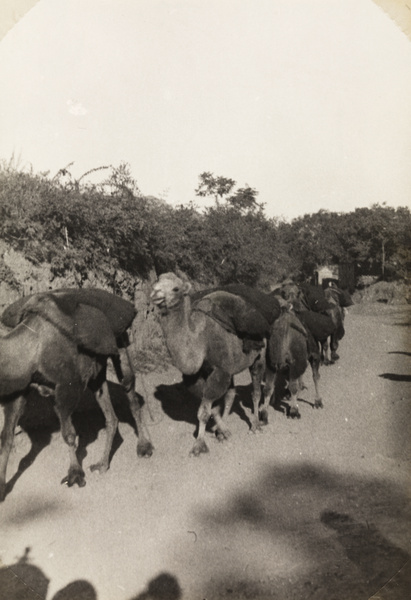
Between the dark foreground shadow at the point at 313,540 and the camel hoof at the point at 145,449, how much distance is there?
153cm

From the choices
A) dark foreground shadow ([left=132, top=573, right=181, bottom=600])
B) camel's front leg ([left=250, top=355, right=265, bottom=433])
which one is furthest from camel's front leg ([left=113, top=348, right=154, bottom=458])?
dark foreground shadow ([left=132, top=573, right=181, bottom=600])

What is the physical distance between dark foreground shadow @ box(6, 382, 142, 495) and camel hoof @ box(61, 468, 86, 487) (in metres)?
0.22

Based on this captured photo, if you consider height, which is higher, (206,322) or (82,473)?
(206,322)

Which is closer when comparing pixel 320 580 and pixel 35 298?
pixel 320 580

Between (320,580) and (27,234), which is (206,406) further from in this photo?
(27,234)

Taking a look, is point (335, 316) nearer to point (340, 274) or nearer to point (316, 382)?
point (340, 274)

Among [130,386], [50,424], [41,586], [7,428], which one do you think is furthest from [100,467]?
[41,586]

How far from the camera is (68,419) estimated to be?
5.49 metres

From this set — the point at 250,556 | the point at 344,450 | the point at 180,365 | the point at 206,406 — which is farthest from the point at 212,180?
the point at 250,556

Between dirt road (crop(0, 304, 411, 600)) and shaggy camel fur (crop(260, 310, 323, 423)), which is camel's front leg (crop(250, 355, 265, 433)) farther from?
dirt road (crop(0, 304, 411, 600))

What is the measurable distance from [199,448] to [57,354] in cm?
215

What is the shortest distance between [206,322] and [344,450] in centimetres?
220

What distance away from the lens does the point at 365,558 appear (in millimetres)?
3906

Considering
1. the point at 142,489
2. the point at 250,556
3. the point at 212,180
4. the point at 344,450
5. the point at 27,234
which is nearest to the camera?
the point at 250,556
